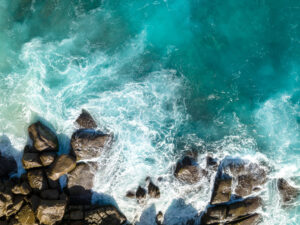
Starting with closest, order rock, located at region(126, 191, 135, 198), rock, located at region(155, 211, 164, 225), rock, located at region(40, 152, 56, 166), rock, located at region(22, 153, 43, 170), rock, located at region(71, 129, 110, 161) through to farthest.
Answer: rock, located at region(22, 153, 43, 170) → rock, located at region(40, 152, 56, 166) → rock, located at region(71, 129, 110, 161) → rock, located at region(126, 191, 135, 198) → rock, located at region(155, 211, 164, 225)

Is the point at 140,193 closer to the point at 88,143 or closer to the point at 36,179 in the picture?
the point at 88,143

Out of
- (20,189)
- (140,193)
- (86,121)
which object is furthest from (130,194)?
(20,189)

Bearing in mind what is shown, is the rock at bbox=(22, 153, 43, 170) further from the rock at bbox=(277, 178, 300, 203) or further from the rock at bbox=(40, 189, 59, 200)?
the rock at bbox=(277, 178, 300, 203)

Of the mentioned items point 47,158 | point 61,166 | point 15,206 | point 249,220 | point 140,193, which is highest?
point 47,158

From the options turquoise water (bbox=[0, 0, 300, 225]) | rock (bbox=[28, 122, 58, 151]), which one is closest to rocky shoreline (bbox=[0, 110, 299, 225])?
rock (bbox=[28, 122, 58, 151])

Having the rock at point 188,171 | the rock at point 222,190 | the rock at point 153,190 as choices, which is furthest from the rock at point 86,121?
the rock at point 222,190

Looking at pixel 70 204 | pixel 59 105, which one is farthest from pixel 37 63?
pixel 70 204

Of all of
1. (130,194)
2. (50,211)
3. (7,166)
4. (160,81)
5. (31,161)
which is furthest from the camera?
(160,81)
